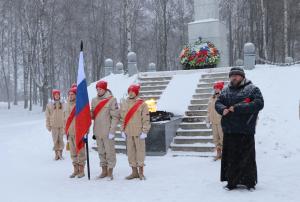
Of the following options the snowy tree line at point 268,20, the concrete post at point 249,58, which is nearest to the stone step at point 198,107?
the concrete post at point 249,58

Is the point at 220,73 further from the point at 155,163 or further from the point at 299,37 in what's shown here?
the point at 299,37

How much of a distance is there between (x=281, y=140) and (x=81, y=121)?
4.99m

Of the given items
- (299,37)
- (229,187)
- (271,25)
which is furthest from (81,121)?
(299,37)

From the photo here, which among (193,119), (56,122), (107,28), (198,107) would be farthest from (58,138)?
(107,28)

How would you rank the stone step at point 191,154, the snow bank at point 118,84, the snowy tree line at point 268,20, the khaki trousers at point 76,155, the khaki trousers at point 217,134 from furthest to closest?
the snowy tree line at point 268,20, the snow bank at point 118,84, the stone step at point 191,154, the khaki trousers at point 217,134, the khaki trousers at point 76,155

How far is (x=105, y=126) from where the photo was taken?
8133 millimetres

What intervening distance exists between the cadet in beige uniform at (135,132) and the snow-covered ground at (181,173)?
32 centimetres

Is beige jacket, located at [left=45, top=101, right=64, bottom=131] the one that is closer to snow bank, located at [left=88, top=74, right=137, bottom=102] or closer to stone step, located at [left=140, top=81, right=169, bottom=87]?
snow bank, located at [left=88, top=74, right=137, bottom=102]

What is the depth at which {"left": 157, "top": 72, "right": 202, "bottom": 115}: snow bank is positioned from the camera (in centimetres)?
1292

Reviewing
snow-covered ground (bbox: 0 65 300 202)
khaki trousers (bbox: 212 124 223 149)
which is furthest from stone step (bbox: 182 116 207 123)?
khaki trousers (bbox: 212 124 223 149)

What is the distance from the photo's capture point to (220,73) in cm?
1469

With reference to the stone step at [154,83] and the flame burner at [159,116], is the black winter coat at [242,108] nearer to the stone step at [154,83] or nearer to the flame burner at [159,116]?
the flame burner at [159,116]

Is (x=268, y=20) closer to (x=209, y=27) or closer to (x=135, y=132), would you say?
(x=209, y=27)

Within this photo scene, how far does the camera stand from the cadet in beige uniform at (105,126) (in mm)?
8094
